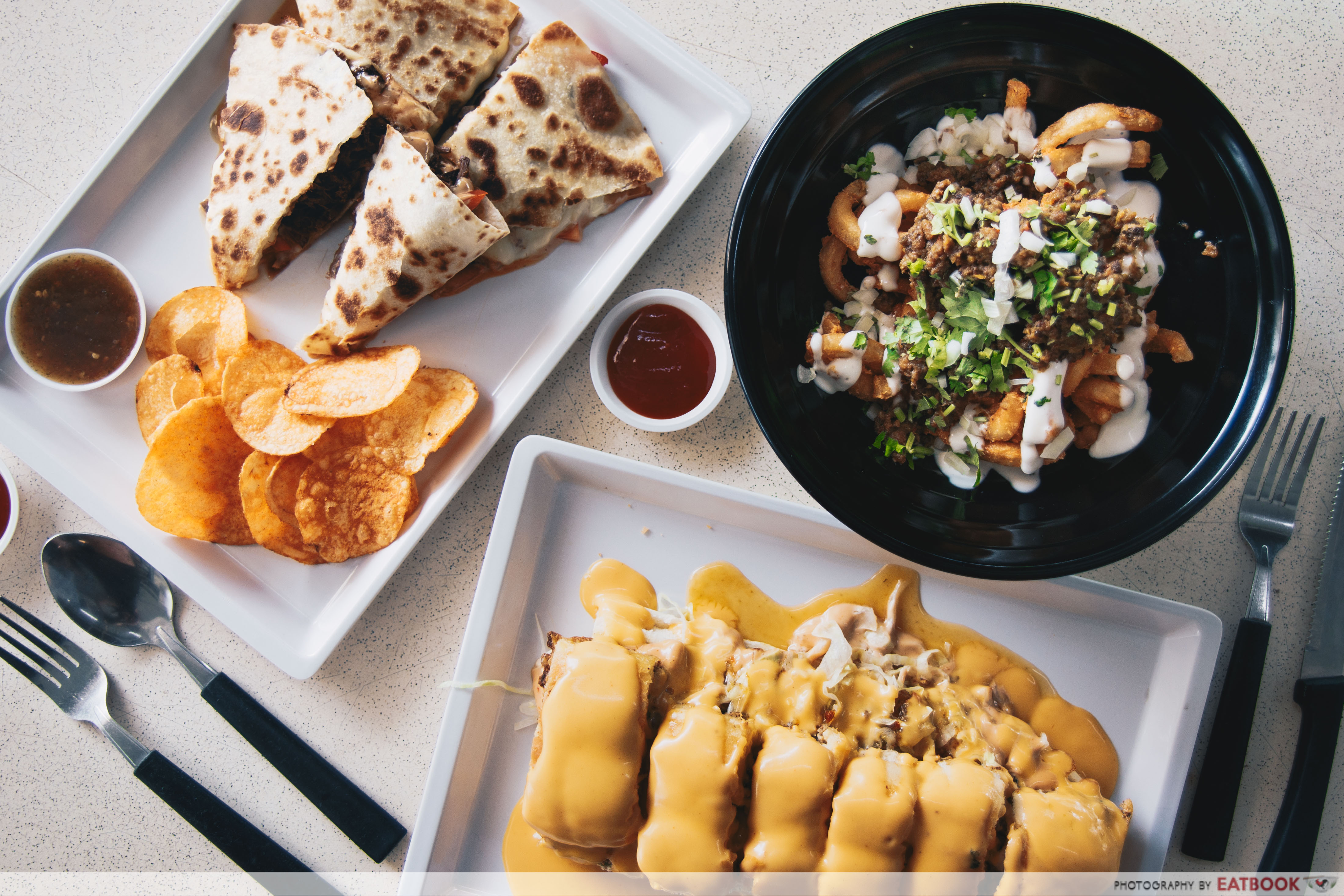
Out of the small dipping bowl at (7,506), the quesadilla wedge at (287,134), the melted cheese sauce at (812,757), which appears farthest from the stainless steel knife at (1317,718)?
the small dipping bowl at (7,506)

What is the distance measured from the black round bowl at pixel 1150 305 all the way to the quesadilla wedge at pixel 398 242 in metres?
0.74

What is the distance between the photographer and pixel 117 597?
7.43ft

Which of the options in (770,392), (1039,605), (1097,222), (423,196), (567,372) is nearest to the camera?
(1097,222)

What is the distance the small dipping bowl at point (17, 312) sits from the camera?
2.12 meters

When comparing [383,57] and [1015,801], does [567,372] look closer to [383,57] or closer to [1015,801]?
[383,57]

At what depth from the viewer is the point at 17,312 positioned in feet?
6.97

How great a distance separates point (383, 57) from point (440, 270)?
64cm

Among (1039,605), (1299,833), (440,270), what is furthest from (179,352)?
(1299,833)

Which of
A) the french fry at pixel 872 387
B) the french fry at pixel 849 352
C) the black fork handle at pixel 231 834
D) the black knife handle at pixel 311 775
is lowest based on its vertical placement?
the black fork handle at pixel 231 834

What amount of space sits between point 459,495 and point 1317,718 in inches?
96.3

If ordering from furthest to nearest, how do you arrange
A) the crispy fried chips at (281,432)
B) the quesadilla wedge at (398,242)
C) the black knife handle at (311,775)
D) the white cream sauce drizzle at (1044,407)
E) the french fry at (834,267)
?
the black knife handle at (311,775), the crispy fried chips at (281,432), the quesadilla wedge at (398,242), the french fry at (834,267), the white cream sauce drizzle at (1044,407)

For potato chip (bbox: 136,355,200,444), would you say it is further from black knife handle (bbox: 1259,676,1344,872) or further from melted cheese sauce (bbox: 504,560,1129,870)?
black knife handle (bbox: 1259,676,1344,872)

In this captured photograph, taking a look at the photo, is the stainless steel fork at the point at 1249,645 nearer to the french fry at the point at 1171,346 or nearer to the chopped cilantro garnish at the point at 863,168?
the french fry at the point at 1171,346

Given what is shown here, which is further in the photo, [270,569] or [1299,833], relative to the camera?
[270,569]
